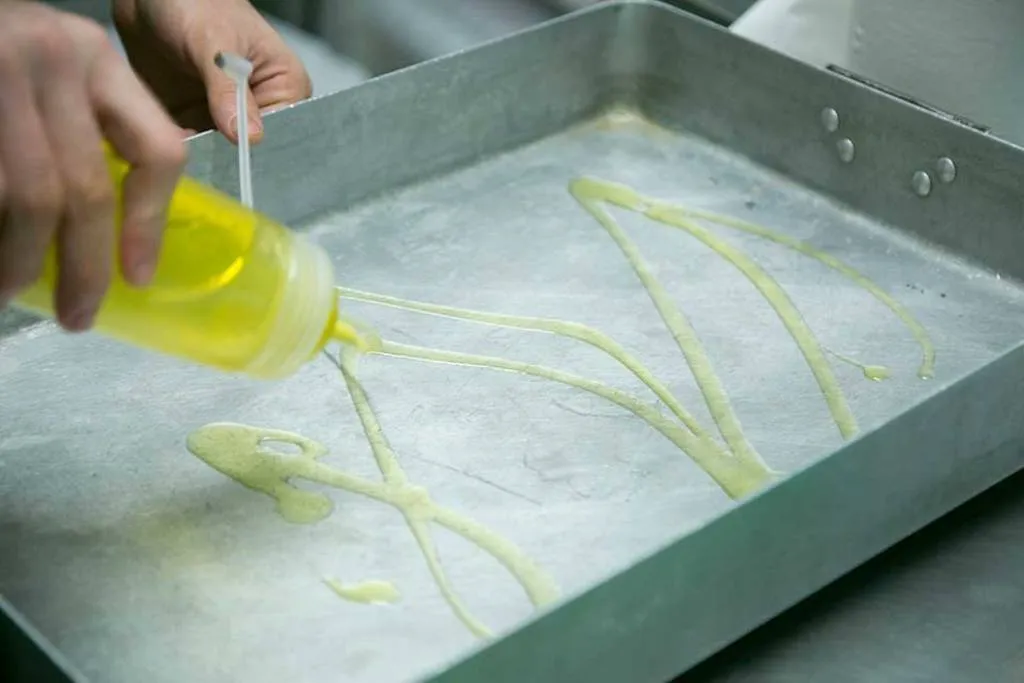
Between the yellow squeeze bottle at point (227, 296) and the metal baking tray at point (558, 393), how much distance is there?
0.31 feet

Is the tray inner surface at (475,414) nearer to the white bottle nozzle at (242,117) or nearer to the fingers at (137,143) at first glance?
the white bottle nozzle at (242,117)

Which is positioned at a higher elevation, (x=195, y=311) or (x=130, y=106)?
(x=130, y=106)

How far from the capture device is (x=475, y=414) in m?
0.76

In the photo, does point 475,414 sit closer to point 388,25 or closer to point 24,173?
point 24,173

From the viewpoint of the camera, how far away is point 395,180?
37.0 inches

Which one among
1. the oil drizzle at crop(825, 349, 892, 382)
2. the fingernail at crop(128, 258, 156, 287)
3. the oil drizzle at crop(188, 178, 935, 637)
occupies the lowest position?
the oil drizzle at crop(188, 178, 935, 637)

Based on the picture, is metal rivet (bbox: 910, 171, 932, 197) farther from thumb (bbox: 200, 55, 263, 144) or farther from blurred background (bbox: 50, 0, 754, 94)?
thumb (bbox: 200, 55, 263, 144)

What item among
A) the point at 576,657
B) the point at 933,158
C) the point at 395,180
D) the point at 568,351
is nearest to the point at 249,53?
the point at 395,180

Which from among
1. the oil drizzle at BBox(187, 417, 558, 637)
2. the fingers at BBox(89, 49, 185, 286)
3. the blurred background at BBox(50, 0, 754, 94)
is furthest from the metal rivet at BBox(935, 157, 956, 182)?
the fingers at BBox(89, 49, 185, 286)

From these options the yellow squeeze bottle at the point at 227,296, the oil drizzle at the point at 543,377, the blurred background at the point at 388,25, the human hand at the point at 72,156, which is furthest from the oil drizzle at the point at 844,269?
the human hand at the point at 72,156

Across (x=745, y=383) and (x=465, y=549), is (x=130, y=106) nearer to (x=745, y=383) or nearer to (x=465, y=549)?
(x=465, y=549)

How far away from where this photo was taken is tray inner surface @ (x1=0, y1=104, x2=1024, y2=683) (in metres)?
0.64

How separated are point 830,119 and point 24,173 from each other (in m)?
0.59

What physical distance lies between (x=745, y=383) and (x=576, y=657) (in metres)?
0.28
